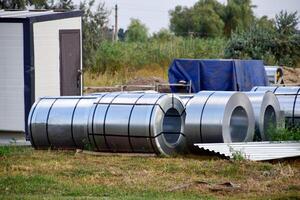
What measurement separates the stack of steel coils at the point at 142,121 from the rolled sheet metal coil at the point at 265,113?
74 millimetres

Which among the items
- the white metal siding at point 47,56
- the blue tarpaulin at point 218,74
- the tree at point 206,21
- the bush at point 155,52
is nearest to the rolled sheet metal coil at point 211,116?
the white metal siding at point 47,56

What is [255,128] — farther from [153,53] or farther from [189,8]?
[189,8]

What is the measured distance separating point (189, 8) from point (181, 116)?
56.0 meters

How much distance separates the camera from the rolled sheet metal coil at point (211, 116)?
16.8m

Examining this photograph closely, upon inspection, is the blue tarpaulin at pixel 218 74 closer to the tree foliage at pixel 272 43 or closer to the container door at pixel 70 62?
the container door at pixel 70 62

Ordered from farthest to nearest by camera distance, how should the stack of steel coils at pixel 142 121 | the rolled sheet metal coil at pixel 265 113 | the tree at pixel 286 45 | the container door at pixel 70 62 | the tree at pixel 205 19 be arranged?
the tree at pixel 205 19
the tree at pixel 286 45
the container door at pixel 70 62
the rolled sheet metal coil at pixel 265 113
the stack of steel coils at pixel 142 121

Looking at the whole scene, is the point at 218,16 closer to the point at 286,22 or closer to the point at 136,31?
the point at 136,31

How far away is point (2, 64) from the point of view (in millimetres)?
20078

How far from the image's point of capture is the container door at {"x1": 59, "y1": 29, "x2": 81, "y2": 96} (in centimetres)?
2145

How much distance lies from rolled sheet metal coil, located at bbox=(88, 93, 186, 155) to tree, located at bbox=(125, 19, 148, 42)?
54.2 meters

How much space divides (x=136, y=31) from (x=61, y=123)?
56.8 metres

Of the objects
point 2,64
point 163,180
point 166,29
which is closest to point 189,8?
point 166,29

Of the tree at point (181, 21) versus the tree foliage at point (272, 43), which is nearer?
the tree foliage at point (272, 43)

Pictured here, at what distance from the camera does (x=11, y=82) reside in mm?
20078
